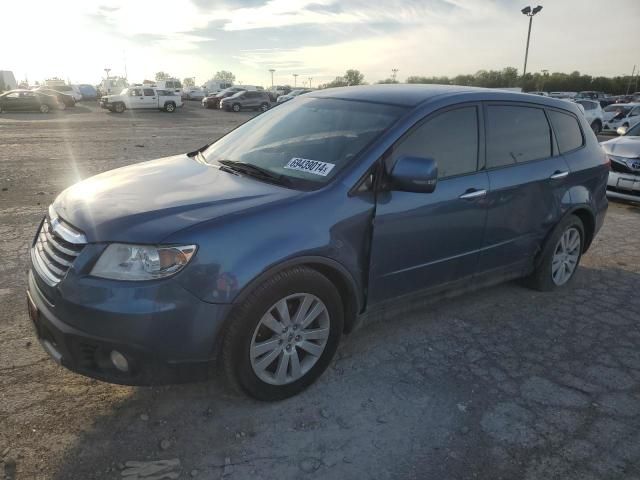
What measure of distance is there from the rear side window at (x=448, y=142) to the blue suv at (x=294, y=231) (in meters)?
0.01

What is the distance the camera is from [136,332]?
2.29m

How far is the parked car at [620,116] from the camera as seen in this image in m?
19.6

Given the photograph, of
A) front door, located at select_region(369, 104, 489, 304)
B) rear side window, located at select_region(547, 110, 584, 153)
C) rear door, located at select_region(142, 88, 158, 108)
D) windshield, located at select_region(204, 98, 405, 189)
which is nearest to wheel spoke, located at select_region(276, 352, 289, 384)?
front door, located at select_region(369, 104, 489, 304)

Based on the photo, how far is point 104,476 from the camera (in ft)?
7.41

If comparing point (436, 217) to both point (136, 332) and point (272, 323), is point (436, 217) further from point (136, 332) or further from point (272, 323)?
point (136, 332)

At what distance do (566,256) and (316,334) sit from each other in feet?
9.42

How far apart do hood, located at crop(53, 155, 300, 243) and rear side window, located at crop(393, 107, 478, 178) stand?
36.4 inches

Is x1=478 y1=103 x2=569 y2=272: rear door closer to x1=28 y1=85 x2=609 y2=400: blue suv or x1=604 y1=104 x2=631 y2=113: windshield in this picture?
x1=28 y1=85 x2=609 y2=400: blue suv

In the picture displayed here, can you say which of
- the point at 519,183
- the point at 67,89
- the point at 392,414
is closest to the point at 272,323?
the point at 392,414

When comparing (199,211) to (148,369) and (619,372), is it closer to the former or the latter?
(148,369)

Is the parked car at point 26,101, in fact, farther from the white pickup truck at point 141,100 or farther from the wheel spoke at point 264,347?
the wheel spoke at point 264,347

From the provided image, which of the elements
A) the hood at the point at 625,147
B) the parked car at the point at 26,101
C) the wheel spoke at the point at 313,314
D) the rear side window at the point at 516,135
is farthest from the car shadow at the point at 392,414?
the parked car at the point at 26,101

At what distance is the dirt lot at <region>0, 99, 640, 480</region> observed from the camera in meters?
2.39

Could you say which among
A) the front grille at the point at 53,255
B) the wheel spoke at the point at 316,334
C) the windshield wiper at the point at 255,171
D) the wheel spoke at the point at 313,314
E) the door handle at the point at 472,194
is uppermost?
the windshield wiper at the point at 255,171
